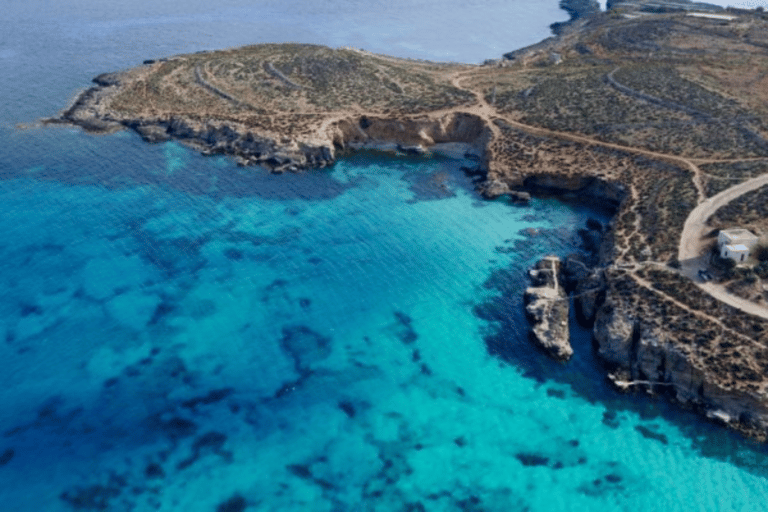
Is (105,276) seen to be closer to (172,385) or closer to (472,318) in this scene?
(172,385)

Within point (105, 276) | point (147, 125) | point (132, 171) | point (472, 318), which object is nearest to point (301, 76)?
point (147, 125)

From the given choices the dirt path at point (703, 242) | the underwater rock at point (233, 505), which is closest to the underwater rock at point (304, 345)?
the underwater rock at point (233, 505)

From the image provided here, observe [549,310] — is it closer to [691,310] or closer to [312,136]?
[691,310]

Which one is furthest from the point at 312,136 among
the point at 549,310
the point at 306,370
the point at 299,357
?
the point at 549,310

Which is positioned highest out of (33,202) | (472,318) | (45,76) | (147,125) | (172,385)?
(45,76)

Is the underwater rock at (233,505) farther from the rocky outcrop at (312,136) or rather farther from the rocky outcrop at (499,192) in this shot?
the rocky outcrop at (312,136)

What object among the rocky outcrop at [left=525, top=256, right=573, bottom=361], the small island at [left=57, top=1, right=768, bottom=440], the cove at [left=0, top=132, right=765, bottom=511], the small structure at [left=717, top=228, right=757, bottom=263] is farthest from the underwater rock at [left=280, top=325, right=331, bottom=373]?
the small structure at [left=717, top=228, right=757, bottom=263]
